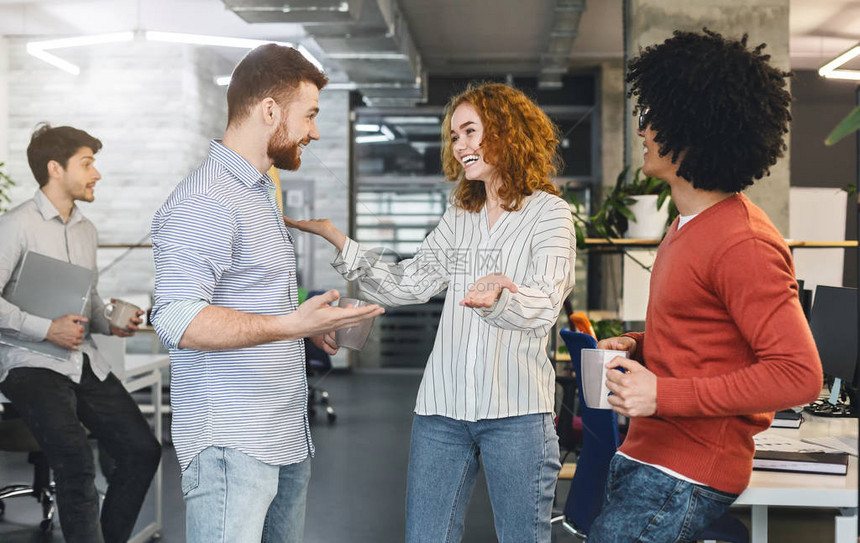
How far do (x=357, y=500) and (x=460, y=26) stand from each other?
4.40 meters

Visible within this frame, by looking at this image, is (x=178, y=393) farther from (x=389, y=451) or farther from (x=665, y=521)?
(x=389, y=451)

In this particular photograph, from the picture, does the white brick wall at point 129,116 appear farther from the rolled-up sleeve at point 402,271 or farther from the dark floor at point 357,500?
the rolled-up sleeve at point 402,271

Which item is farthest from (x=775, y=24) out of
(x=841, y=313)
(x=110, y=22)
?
(x=110, y=22)

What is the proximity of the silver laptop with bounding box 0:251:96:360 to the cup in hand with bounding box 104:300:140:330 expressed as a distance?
213 mm

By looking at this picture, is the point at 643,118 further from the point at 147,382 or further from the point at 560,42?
the point at 560,42

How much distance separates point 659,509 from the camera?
1078 millimetres

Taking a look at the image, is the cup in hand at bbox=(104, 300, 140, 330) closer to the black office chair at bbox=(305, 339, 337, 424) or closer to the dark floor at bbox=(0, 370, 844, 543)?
the dark floor at bbox=(0, 370, 844, 543)

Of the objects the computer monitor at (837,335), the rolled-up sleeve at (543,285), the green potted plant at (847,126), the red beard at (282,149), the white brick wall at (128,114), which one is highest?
the white brick wall at (128,114)

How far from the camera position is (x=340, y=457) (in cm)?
444

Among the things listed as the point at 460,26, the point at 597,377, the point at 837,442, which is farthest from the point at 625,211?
the point at 460,26

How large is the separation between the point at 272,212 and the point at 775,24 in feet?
11.7

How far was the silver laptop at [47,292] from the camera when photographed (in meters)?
2.41

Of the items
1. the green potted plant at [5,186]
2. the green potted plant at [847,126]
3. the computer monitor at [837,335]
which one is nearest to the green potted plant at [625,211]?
the computer monitor at [837,335]

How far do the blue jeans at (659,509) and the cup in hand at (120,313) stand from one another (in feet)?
5.54
